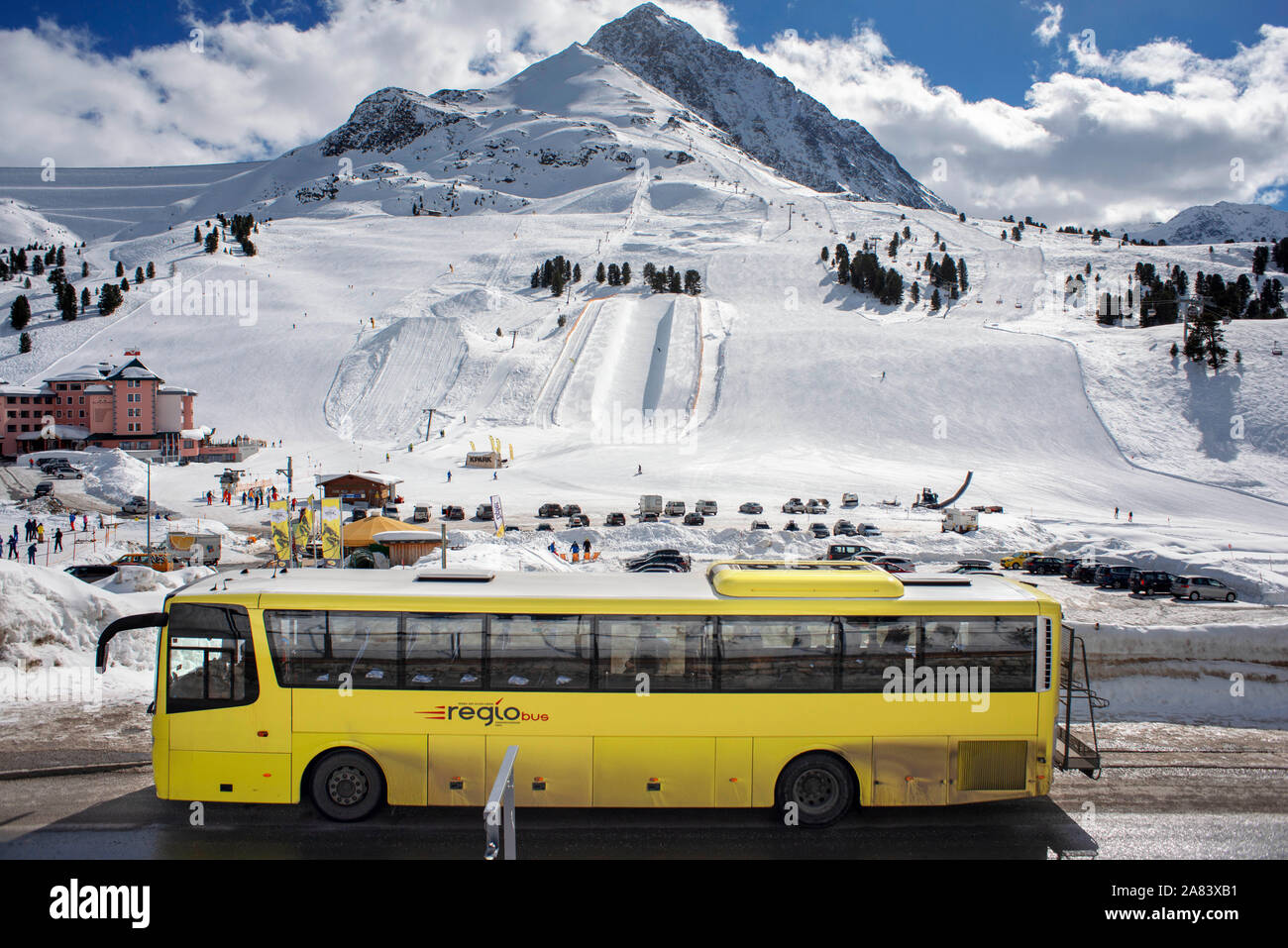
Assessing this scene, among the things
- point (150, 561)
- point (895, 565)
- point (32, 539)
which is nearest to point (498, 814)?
point (895, 565)

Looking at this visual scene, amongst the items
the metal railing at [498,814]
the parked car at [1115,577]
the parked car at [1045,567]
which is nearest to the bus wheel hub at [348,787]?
the metal railing at [498,814]

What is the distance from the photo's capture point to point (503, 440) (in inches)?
2375

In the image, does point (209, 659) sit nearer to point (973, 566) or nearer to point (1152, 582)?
point (973, 566)

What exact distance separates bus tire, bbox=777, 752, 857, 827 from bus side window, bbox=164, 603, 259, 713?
5402 millimetres

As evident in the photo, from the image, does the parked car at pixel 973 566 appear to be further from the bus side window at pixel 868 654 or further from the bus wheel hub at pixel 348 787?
the bus wheel hub at pixel 348 787

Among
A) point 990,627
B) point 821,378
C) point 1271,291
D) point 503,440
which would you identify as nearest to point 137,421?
point 503,440

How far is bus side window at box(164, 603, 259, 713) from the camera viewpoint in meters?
7.91

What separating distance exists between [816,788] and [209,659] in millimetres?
6228

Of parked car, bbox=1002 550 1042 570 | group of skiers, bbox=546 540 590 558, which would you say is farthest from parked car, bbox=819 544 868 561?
group of skiers, bbox=546 540 590 558

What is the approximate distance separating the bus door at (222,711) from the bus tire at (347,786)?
318 mm

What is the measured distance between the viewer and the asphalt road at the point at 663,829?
305 inches

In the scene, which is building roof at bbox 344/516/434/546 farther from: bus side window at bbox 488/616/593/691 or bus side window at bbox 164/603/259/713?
bus side window at bbox 488/616/593/691

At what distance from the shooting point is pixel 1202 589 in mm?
23172
